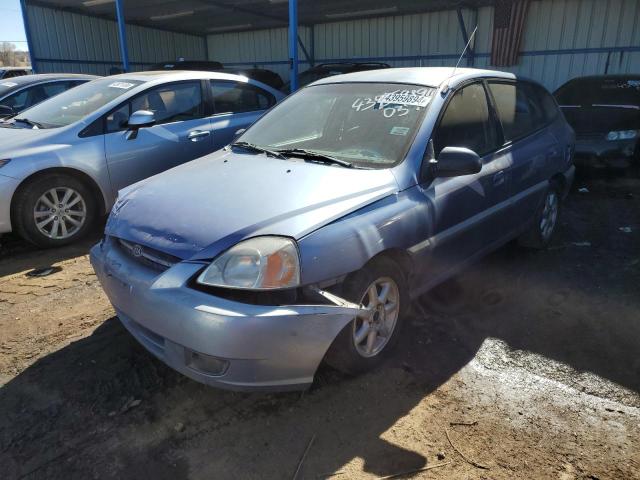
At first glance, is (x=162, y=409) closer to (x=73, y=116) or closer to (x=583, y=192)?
(x=73, y=116)

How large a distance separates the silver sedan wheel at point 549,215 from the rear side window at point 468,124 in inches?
50.1

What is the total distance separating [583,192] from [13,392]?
689 cm

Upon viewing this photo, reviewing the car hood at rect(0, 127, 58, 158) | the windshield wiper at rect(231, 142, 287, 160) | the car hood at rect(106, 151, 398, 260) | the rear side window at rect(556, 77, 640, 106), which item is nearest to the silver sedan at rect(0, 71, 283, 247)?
the car hood at rect(0, 127, 58, 158)

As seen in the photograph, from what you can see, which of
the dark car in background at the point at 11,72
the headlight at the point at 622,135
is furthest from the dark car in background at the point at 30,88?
the dark car in background at the point at 11,72

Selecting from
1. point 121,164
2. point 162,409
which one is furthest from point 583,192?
point 162,409

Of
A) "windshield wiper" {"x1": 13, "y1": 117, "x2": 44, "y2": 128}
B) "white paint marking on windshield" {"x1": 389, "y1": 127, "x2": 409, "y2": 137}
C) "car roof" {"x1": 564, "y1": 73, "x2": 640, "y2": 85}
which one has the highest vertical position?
"car roof" {"x1": 564, "y1": 73, "x2": 640, "y2": 85}

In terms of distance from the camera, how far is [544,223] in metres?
4.65

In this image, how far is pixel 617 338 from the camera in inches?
128

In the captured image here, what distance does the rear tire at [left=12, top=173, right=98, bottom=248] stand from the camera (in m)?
4.51

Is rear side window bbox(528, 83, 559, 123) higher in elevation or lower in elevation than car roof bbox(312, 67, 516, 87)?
lower

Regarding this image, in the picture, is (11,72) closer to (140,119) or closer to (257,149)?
(140,119)

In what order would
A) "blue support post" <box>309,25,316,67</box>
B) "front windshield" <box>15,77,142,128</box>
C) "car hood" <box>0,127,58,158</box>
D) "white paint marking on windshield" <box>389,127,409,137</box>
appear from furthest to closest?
"blue support post" <box>309,25,316,67</box>
"front windshield" <box>15,77,142,128</box>
"car hood" <box>0,127,58,158</box>
"white paint marking on windshield" <box>389,127,409,137</box>

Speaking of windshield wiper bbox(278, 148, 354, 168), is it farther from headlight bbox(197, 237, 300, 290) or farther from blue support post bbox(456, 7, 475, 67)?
blue support post bbox(456, 7, 475, 67)

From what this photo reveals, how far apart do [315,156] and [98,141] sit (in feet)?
9.14
